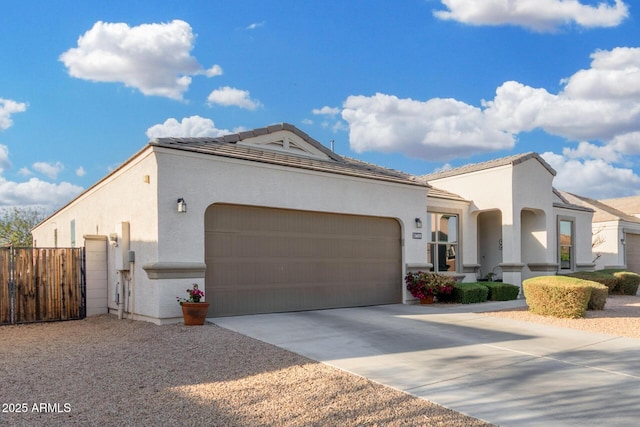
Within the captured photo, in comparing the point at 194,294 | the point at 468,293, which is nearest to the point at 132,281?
the point at 194,294

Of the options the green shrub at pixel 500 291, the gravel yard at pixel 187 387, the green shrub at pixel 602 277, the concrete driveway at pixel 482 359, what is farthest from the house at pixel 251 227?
the green shrub at pixel 602 277

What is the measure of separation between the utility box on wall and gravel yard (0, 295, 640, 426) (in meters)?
2.29

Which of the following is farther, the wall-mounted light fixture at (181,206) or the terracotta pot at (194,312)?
the wall-mounted light fixture at (181,206)

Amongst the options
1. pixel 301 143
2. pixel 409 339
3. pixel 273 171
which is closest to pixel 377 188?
pixel 301 143

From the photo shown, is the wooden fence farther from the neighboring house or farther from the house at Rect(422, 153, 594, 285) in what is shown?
the neighboring house

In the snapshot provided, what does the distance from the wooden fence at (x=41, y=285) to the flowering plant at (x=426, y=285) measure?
8.71 metres

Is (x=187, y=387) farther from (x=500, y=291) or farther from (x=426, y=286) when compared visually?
(x=500, y=291)

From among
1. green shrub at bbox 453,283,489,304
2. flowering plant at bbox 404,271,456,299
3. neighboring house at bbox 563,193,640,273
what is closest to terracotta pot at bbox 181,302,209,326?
flowering plant at bbox 404,271,456,299

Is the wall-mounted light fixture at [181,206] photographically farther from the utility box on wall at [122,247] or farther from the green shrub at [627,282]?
the green shrub at [627,282]

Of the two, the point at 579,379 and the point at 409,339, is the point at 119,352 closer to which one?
the point at 409,339

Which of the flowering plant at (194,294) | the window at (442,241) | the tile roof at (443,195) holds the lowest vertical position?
the flowering plant at (194,294)

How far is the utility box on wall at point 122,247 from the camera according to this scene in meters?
11.1

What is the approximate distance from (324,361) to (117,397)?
2782mm

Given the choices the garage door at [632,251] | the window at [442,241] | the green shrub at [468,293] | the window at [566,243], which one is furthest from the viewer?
the garage door at [632,251]
